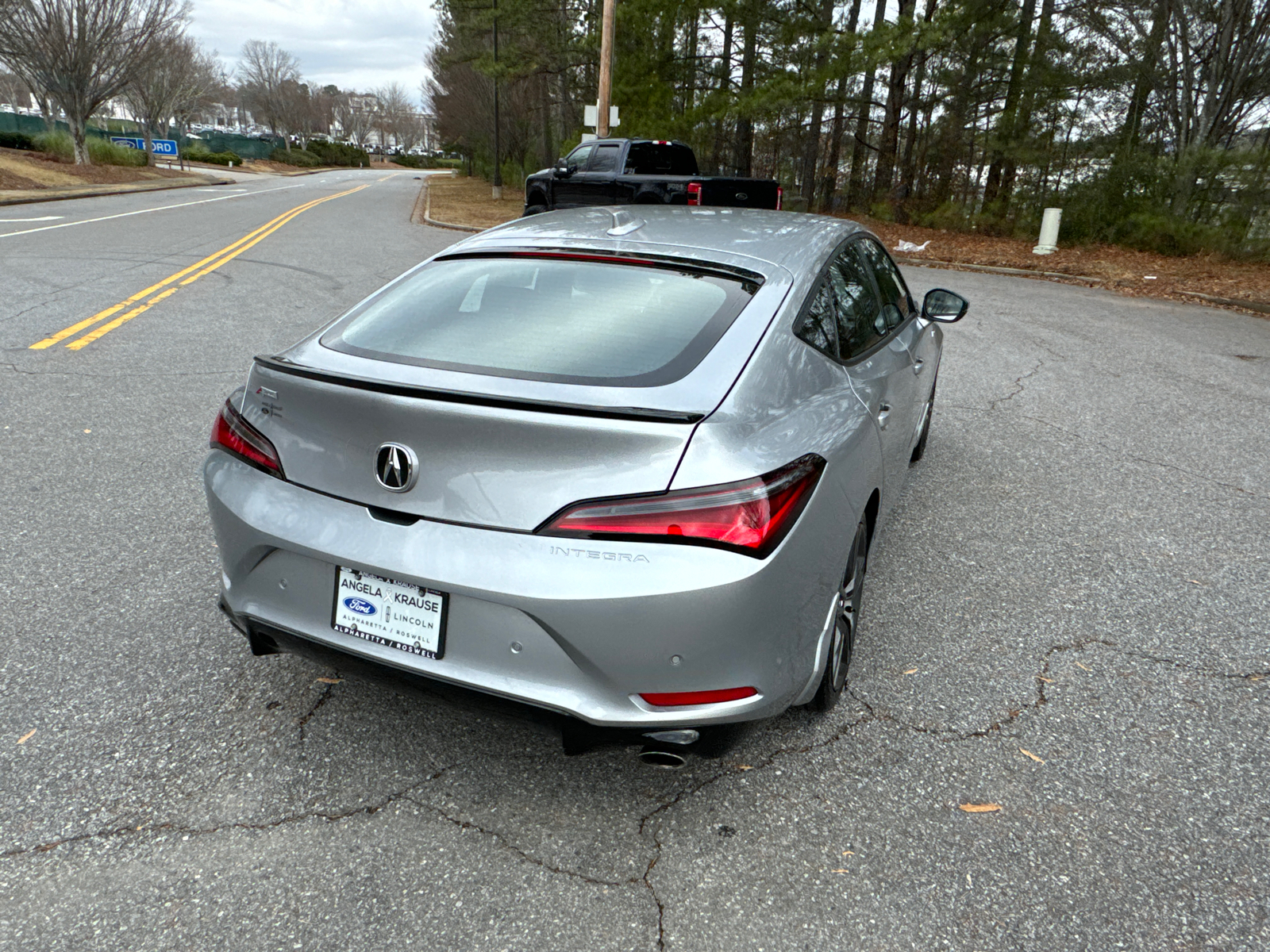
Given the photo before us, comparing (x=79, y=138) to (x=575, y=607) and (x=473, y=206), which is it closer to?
(x=473, y=206)

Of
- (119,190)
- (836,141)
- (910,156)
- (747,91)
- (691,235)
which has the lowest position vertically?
(119,190)

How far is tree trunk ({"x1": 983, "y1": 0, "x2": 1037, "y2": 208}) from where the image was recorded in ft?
66.7

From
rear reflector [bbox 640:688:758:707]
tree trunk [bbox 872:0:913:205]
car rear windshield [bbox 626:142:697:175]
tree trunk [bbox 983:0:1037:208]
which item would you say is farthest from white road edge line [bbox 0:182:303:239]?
tree trunk [bbox 983:0:1037:208]

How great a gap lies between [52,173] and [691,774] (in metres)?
39.3

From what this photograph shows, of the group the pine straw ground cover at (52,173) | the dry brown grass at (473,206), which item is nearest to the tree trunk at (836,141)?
the dry brown grass at (473,206)

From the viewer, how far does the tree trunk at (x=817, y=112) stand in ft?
66.9

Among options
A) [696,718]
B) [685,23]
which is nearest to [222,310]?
[696,718]

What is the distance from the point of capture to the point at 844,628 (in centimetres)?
301

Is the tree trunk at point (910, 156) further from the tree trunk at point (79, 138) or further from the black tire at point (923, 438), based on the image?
the tree trunk at point (79, 138)

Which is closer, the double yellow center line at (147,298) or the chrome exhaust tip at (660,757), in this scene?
the chrome exhaust tip at (660,757)

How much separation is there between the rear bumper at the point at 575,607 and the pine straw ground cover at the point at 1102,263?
14.1m

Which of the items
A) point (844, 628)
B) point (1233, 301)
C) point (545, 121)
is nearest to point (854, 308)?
point (844, 628)

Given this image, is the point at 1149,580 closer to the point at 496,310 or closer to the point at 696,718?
the point at 696,718

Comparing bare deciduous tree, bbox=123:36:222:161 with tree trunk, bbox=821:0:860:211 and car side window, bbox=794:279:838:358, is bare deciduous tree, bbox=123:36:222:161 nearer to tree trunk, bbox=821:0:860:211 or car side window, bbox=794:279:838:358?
tree trunk, bbox=821:0:860:211
